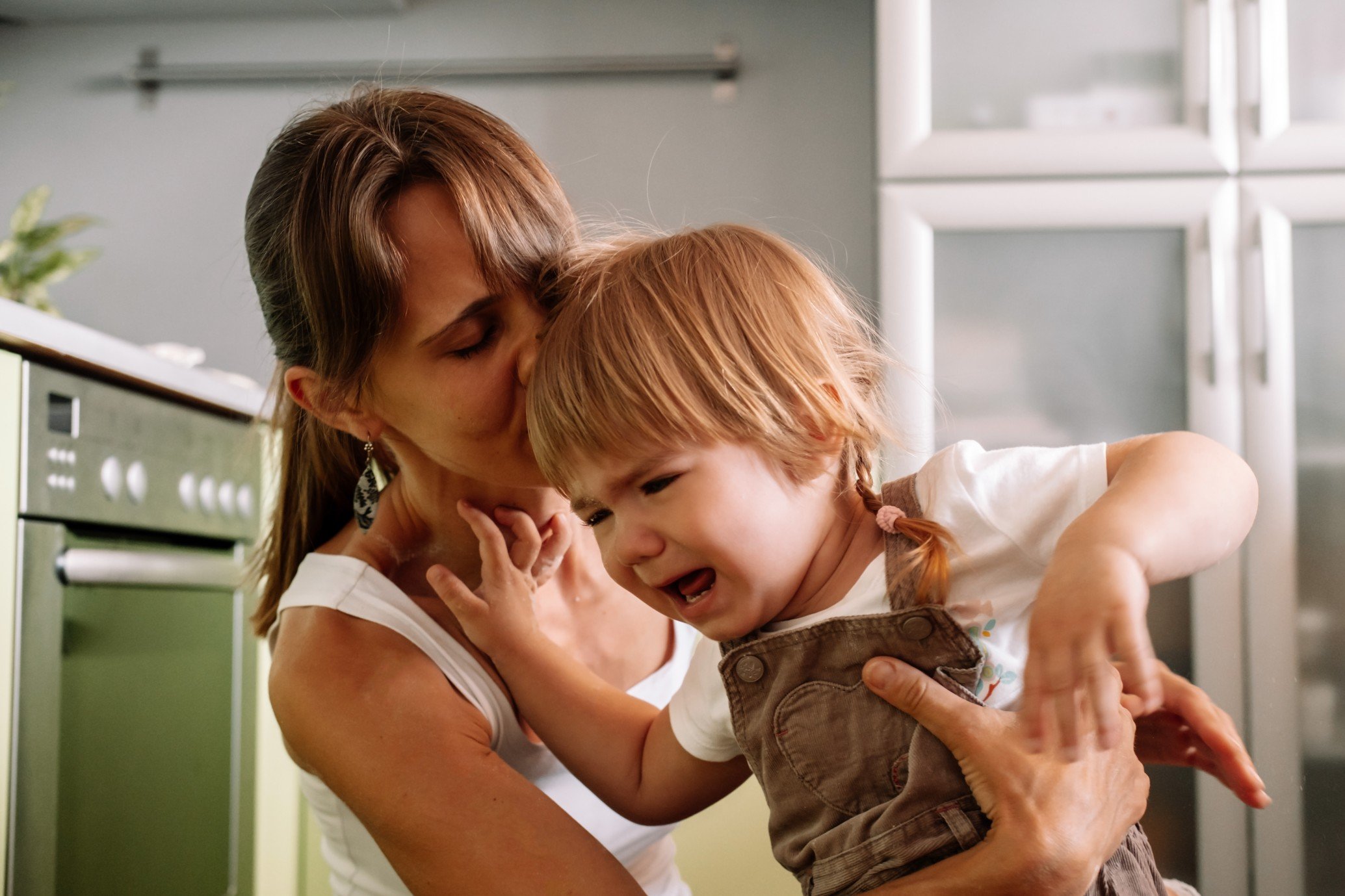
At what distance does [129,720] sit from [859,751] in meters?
1.01

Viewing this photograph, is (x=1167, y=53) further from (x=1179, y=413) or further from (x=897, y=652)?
(x=897, y=652)

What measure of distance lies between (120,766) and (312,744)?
64 centimetres

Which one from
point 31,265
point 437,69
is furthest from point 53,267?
point 437,69

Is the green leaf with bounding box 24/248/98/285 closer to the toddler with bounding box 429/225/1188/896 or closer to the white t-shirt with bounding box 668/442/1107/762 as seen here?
the toddler with bounding box 429/225/1188/896

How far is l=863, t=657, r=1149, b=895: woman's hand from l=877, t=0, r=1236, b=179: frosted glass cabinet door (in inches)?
55.9

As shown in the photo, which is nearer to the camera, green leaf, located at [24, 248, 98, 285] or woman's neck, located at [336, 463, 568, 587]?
woman's neck, located at [336, 463, 568, 587]

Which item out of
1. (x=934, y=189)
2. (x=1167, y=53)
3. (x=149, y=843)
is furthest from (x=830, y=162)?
(x=149, y=843)

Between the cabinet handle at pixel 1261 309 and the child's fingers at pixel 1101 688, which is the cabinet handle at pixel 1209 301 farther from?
the child's fingers at pixel 1101 688

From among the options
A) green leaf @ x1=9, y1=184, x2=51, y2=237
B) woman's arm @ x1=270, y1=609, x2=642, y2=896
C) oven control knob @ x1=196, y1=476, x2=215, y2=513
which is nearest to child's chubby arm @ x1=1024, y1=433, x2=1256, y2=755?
woman's arm @ x1=270, y1=609, x2=642, y2=896

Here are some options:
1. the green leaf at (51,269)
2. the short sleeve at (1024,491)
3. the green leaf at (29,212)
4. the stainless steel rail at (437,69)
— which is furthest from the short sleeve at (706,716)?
the stainless steel rail at (437,69)

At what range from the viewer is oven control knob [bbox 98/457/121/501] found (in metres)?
1.35

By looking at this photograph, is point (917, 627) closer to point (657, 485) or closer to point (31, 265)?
point (657, 485)

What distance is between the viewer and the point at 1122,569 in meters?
0.58

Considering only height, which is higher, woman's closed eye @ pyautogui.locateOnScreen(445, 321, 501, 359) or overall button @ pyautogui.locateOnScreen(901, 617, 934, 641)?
woman's closed eye @ pyautogui.locateOnScreen(445, 321, 501, 359)
